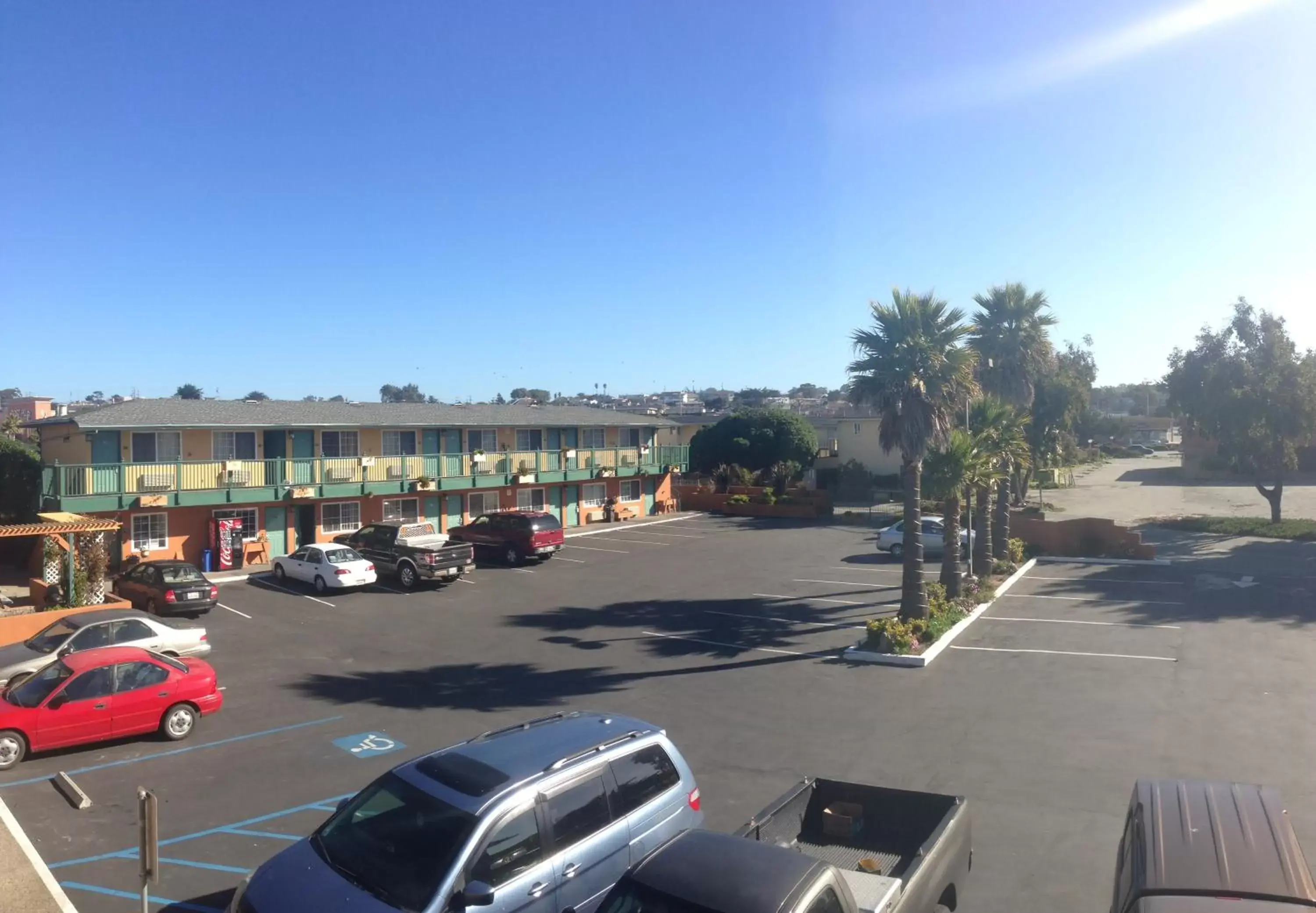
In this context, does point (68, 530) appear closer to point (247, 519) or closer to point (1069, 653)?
point (247, 519)

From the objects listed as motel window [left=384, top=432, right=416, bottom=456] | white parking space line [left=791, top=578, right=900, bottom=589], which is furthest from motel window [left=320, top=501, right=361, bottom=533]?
white parking space line [left=791, top=578, right=900, bottom=589]

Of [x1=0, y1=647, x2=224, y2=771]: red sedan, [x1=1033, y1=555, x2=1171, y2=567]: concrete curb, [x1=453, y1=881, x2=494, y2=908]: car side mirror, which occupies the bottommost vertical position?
[x1=1033, y1=555, x2=1171, y2=567]: concrete curb

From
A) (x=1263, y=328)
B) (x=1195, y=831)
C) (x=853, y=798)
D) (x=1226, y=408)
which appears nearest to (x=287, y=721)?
(x=853, y=798)

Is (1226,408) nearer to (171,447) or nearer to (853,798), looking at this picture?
(853,798)

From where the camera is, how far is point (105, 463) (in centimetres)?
2678

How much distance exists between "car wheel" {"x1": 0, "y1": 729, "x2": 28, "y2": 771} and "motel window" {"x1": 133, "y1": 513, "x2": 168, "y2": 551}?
17.4 m

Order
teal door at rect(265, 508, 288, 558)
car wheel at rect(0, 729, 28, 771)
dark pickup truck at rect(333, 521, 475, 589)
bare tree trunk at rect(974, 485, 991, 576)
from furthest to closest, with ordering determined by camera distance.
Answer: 1. teal door at rect(265, 508, 288, 558)
2. dark pickup truck at rect(333, 521, 475, 589)
3. bare tree trunk at rect(974, 485, 991, 576)
4. car wheel at rect(0, 729, 28, 771)

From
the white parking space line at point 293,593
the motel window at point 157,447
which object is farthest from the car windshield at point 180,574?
the motel window at point 157,447

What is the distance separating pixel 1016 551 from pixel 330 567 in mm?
22037

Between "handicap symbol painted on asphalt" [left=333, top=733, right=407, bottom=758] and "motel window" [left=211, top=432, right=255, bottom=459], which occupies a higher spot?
"motel window" [left=211, top=432, right=255, bottom=459]

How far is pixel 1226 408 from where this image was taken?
3638cm

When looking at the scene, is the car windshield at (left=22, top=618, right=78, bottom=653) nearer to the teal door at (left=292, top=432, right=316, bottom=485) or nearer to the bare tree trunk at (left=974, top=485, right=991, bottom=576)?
the teal door at (left=292, top=432, right=316, bottom=485)

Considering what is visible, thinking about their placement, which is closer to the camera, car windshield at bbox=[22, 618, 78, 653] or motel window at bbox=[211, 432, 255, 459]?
car windshield at bbox=[22, 618, 78, 653]

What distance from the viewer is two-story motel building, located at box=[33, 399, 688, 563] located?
27109 mm
